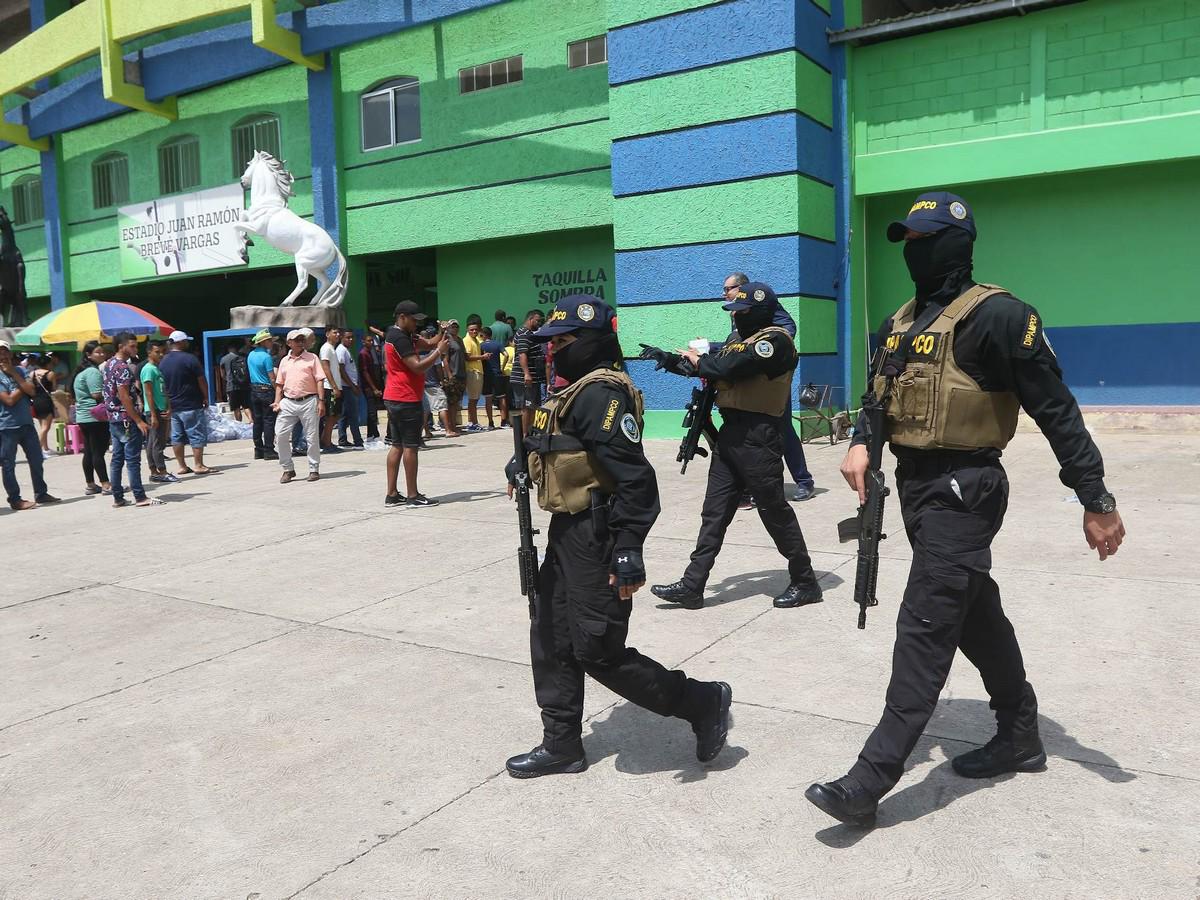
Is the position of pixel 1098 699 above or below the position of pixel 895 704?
below

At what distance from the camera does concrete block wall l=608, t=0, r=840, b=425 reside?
36.6 ft

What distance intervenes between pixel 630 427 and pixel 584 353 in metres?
0.32

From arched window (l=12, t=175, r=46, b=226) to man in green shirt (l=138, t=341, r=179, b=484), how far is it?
15136 millimetres

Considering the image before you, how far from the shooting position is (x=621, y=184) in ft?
40.4

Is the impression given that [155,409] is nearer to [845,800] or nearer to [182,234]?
[845,800]

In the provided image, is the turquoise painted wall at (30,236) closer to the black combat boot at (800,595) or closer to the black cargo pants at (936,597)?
Answer: the black combat boot at (800,595)

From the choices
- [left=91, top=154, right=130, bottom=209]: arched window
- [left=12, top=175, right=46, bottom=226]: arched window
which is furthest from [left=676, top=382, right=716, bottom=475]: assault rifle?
[left=12, top=175, right=46, bottom=226]: arched window

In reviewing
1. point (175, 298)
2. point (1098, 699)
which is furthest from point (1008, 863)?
point (175, 298)

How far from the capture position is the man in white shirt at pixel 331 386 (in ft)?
38.8

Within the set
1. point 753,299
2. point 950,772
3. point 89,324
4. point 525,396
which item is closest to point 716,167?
point 753,299

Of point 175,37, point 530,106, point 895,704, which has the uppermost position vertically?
point 175,37

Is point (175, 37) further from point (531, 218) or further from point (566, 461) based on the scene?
point (566, 461)

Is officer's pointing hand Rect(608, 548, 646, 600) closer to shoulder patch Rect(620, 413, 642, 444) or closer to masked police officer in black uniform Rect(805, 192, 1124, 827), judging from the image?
shoulder patch Rect(620, 413, 642, 444)

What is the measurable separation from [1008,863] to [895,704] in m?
0.49
